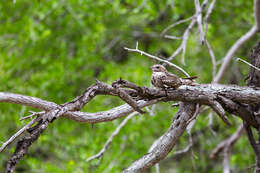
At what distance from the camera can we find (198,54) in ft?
24.8

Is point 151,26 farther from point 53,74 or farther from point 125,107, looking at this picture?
point 125,107

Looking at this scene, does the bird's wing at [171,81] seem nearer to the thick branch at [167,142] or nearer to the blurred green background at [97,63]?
the thick branch at [167,142]

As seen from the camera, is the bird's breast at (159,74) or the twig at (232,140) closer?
the bird's breast at (159,74)

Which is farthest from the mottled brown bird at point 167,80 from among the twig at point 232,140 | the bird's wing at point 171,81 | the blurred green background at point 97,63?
the blurred green background at point 97,63

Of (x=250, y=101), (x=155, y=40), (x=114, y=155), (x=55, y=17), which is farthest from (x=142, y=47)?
(x=250, y=101)

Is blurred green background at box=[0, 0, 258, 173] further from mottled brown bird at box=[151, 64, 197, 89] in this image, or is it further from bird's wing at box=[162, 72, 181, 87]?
bird's wing at box=[162, 72, 181, 87]

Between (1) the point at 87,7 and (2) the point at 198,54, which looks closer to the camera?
(1) the point at 87,7

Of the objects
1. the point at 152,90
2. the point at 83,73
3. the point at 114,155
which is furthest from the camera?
the point at 83,73

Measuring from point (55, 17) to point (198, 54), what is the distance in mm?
2776

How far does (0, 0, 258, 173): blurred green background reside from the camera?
6449 millimetres

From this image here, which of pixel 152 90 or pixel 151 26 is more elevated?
pixel 151 26

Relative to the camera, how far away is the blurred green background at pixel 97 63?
6449 millimetres

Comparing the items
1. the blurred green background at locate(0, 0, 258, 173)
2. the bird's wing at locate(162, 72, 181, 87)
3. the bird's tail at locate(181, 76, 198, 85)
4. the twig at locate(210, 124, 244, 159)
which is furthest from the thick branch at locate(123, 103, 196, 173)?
the blurred green background at locate(0, 0, 258, 173)

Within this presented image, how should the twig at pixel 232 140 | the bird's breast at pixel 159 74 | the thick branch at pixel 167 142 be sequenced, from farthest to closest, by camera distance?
the twig at pixel 232 140, the bird's breast at pixel 159 74, the thick branch at pixel 167 142
